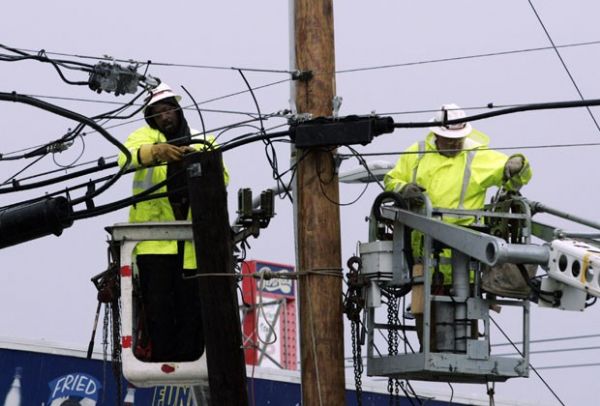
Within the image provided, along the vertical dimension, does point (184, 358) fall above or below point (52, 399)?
above

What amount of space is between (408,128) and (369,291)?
1.40m

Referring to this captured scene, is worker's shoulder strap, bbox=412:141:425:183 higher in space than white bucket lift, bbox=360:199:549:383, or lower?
higher

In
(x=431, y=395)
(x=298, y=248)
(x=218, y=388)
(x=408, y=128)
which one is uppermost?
(x=408, y=128)

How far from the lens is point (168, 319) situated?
50.0 feet

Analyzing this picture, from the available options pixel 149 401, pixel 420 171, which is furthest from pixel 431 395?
pixel 420 171

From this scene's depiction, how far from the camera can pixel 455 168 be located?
50.9 ft

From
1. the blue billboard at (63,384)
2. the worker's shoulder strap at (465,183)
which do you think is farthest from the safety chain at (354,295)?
the blue billboard at (63,384)

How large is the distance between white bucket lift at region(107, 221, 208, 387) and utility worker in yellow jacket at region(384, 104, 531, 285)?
196cm

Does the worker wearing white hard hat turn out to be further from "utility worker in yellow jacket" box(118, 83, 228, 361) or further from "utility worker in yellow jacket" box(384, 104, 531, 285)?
"utility worker in yellow jacket" box(118, 83, 228, 361)

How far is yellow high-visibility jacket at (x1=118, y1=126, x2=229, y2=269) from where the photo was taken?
1519cm

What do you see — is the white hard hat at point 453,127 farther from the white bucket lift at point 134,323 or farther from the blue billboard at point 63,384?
the blue billboard at point 63,384

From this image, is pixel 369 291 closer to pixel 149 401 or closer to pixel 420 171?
pixel 420 171

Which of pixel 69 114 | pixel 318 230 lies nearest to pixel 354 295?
pixel 318 230

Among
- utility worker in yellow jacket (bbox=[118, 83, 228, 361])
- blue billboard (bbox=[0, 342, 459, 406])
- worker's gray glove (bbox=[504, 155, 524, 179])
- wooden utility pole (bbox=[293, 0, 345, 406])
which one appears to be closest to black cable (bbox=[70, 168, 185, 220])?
utility worker in yellow jacket (bbox=[118, 83, 228, 361])
